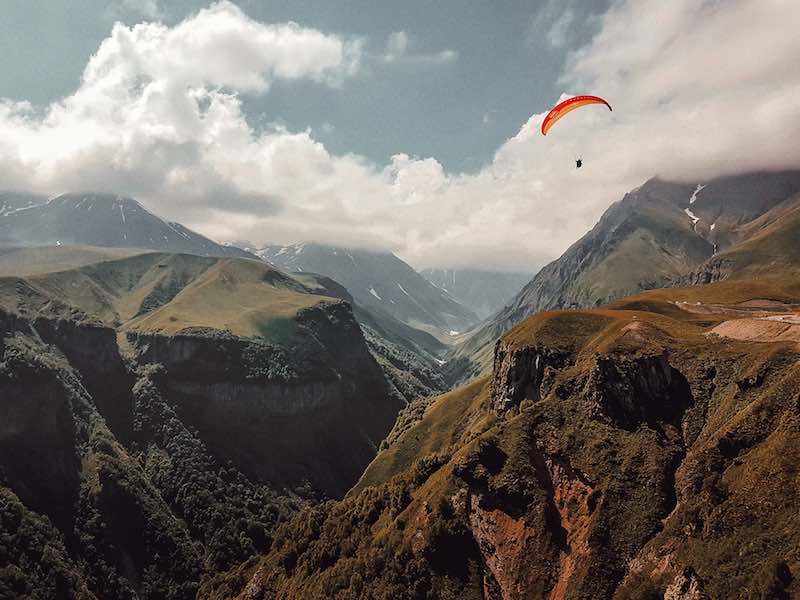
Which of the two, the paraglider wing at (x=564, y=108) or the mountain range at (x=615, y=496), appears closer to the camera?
the mountain range at (x=615, y=496)

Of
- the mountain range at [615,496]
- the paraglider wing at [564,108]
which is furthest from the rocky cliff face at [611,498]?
the paraglider wing at [564,108]

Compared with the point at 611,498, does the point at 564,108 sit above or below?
above

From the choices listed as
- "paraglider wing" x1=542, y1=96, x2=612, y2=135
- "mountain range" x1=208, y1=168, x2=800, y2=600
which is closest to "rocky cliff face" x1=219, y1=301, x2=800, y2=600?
"mountain range" x1=208, y1=168, x2=800, y2=600

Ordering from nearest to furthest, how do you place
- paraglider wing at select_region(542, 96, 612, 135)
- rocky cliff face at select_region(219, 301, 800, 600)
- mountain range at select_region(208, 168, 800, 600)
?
mountain range at select_region(208, 168, 800, 600), rocky cliff face at select_region(219, 301, 800, 600), paraglider wing at select_region(542, 96, 612, 135)

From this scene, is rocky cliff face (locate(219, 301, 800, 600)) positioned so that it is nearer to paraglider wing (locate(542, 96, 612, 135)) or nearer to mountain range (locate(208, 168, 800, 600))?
mountain range (locate(208, 168, 800, 600))

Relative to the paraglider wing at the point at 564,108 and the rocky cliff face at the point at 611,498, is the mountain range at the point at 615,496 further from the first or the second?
the paraglider wing at the point at 564,108

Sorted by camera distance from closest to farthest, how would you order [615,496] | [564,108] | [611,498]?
[611,498]
[615,496]
[564,108]

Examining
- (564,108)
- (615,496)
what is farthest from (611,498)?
(564,108)

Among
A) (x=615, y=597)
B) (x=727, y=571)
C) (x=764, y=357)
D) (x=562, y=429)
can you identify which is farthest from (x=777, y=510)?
(x=562, y=429)

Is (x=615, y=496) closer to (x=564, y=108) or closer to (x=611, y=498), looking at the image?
(x=611, y=498)
